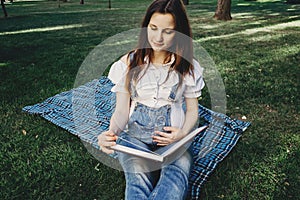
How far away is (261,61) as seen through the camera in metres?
4.59

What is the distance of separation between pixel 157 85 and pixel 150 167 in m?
Answer: 0.55

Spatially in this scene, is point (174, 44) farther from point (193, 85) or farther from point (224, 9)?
point (224, 9)

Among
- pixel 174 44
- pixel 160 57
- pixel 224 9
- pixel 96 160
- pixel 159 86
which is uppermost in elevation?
pixel 174 44

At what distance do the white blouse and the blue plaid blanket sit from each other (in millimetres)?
429

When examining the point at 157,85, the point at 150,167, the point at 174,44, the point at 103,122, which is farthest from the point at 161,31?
the point at 103,122

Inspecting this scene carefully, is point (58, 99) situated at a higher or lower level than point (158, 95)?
lower

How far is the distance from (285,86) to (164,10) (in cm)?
241

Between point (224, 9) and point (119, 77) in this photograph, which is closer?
point (119, 77)

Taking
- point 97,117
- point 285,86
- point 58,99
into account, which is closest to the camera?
point 97,117

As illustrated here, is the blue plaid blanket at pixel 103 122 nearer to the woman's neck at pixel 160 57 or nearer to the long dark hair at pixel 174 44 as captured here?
the long dark hair at pixel 174 44

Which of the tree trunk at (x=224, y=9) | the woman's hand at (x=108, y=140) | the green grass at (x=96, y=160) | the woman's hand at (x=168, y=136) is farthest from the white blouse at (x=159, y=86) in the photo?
the tree trunk at (x=224, y=9)

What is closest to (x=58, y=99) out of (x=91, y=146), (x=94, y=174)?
(x=91, y=146)

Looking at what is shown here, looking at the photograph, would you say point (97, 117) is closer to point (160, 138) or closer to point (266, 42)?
point (160, 138)

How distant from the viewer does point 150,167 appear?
1650mm
